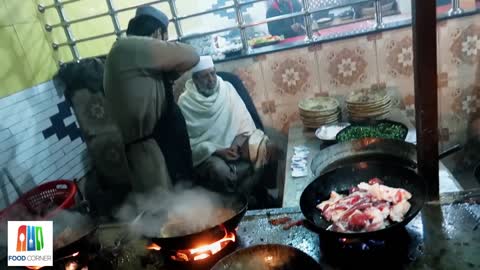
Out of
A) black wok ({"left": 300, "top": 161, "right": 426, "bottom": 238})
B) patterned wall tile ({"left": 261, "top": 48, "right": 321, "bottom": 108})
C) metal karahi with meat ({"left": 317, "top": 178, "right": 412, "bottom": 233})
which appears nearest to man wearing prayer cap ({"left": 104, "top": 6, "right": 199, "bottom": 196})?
patterned wall tile ({"left": 261, "top": 48, "right": 321, "bottom": 108})

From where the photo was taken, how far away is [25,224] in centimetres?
229

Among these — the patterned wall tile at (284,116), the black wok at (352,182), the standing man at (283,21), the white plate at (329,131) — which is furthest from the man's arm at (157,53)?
the black wok at (352,182)

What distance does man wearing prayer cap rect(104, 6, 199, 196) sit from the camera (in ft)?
12.0

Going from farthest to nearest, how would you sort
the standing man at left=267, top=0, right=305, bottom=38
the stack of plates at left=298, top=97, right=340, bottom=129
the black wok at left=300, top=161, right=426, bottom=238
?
the standing man at left=267, top=0, right=305, bottom=38, the stack of plates at left=298, top=97, right=340, bottom=129, the black wok at left=300, top=161, right=426, bottom=238

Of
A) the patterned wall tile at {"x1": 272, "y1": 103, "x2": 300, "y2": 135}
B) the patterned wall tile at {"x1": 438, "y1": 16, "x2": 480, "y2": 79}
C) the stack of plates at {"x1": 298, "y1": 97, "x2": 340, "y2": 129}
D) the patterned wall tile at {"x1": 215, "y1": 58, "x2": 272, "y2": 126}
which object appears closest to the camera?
the patterned wall tile at {"x1": 438, "y1": 16, "x2": 480, "y2": 79}

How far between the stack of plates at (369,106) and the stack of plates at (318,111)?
18 cm

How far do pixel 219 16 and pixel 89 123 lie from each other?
310 cm

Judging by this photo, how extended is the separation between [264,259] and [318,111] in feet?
8.33

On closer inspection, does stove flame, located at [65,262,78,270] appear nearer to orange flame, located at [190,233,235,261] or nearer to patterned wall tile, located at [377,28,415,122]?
orange flame, located at [190,233,235,261]

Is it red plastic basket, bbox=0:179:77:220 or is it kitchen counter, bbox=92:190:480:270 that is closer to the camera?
kitchen counter, bbox=92:190:480:270

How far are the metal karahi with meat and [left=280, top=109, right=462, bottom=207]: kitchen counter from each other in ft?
3.20

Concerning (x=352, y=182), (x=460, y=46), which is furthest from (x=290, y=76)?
(x=352, y=182)

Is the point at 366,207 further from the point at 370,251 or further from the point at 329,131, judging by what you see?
the point at 329,131

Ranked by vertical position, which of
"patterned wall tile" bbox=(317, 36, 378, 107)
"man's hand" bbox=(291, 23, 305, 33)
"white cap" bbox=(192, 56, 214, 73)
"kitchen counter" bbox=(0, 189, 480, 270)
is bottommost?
"kitchen counter" bbox=(0, 189, 480, 270)
